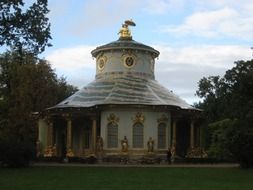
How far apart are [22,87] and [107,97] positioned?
844cm

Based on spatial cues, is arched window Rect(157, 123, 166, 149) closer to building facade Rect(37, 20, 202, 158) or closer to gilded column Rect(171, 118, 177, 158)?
building facade Rect(37, 20, 202, 158)

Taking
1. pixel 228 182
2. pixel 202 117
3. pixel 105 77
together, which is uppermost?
pixel 105 77

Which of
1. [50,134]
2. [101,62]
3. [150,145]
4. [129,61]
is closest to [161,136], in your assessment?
[150,145]

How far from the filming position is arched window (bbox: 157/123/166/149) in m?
48.7

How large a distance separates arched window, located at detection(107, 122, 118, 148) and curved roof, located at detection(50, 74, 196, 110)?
→ 2038 mm

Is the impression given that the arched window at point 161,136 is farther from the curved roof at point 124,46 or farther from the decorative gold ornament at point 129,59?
the curved roof at point 124,46

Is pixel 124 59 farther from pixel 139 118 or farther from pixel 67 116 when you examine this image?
pixel 67 116

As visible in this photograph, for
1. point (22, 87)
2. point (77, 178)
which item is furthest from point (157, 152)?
point (77, 178)

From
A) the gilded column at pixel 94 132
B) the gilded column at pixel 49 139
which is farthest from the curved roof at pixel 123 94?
the gilded column at pixel 49 139

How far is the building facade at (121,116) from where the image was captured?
47875 mm

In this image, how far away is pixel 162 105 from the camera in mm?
47812

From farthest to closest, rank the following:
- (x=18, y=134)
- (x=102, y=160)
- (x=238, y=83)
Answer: (x=18, y=134), (x=102, y=160), (x=238, y=83)

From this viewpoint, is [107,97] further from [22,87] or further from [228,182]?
[228,182]

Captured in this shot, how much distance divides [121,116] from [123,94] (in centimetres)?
228
